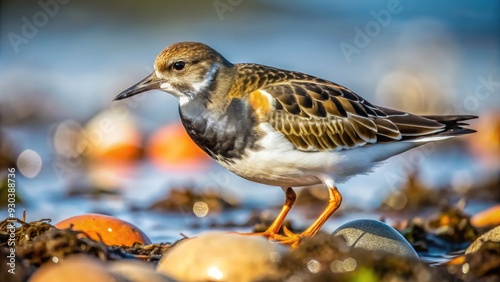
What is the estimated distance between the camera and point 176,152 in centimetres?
855

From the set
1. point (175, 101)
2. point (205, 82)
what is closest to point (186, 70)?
point (205, 82)

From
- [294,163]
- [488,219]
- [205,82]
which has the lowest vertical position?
[488,219]

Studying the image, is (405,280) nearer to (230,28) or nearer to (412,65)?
(412,65)

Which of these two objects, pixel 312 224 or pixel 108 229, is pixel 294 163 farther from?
pixel 108 229

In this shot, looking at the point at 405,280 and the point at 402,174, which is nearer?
the point at 405,280

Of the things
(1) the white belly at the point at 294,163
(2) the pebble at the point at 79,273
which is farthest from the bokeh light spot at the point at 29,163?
(2) the pebble at the point at 79,273

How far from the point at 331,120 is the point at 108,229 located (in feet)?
4.74

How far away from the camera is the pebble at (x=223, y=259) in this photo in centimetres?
358

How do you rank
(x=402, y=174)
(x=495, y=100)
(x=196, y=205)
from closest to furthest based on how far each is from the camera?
(x=196, y=205) < (x=402, y=174) < (x=495, y=100)

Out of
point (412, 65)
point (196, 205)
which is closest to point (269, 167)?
point (196, 205)

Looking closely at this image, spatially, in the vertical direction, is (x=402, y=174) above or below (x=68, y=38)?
below

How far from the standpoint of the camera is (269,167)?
190 inches

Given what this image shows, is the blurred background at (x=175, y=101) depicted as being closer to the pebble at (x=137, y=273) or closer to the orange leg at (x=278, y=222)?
the orange leg at (x=278, y=222)

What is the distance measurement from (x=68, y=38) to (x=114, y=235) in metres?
8.42
